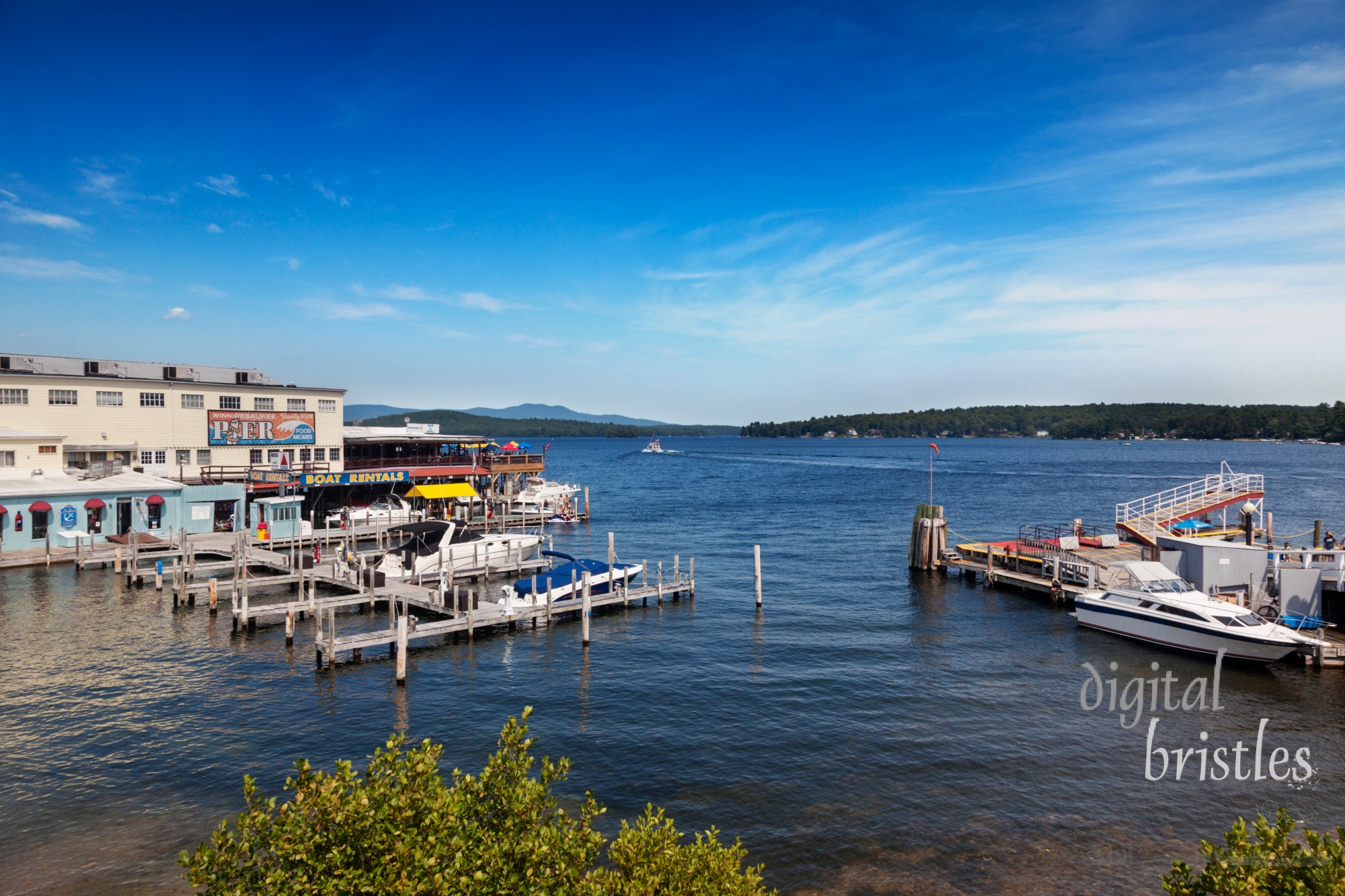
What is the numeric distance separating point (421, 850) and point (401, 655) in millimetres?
20569

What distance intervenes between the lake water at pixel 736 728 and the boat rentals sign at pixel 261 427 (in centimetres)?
1694

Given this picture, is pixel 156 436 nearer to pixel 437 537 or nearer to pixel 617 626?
pixel 437 537

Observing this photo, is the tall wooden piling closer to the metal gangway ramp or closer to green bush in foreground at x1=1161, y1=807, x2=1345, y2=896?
the metal gangway ramp

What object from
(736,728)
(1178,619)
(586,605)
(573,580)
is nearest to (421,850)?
(736,728)

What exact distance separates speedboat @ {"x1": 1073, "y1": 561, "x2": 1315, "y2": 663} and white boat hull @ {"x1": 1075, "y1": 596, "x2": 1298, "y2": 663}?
0.02 meters

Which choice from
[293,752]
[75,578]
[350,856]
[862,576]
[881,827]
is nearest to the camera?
[350,856]

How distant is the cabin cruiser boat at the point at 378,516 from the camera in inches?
2237

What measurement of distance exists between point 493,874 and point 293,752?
16.4 metres

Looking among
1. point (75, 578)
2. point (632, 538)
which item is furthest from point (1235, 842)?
point (632, 538)

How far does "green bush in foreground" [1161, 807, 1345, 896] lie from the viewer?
24.4ft

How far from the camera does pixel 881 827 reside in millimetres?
17812

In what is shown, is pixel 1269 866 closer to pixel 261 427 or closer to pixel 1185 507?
pixel 1185 507

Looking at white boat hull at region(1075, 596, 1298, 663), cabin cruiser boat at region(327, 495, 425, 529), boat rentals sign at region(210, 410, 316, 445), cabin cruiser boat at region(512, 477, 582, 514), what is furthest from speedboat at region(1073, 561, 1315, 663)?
boat rentals sign at region(210, 410, 316, 445)

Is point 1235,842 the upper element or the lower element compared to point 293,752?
upper
